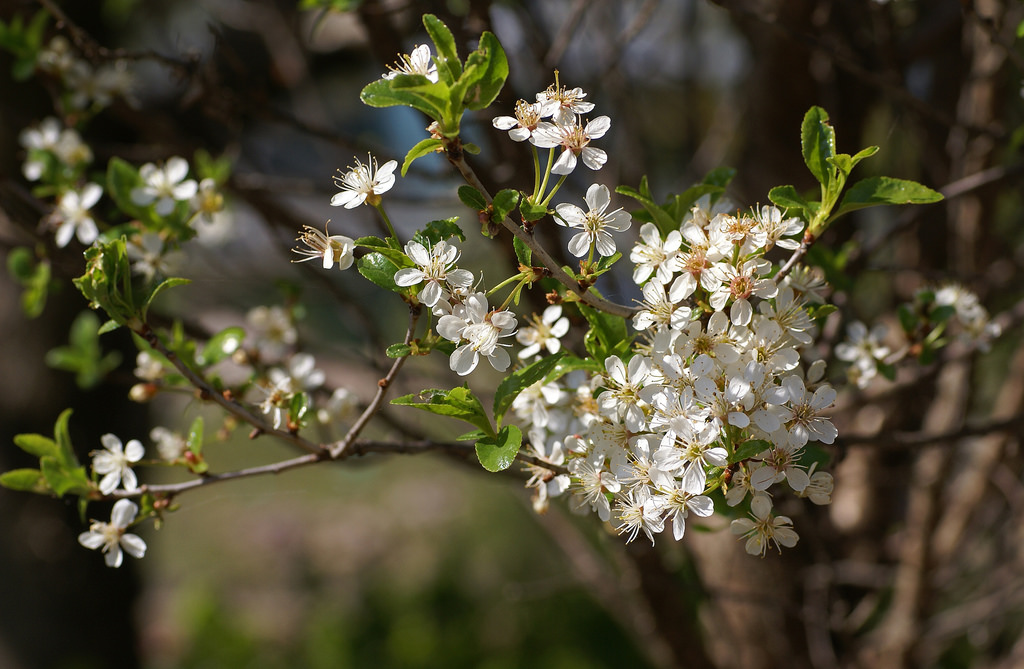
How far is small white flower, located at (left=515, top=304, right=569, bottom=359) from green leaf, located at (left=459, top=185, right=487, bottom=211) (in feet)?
0.49

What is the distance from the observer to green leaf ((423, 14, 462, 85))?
0.56 m

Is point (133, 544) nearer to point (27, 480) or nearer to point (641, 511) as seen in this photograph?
point (27, 480)

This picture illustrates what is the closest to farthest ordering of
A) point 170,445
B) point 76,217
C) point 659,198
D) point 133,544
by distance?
point 133,544 → point 170,445 → point 76,217 → point 659,198

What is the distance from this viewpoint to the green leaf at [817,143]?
670mm

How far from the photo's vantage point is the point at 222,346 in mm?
905

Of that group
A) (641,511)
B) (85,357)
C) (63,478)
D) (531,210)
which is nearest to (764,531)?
(641,511)

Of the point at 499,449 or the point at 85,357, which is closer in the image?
the point at 499,449

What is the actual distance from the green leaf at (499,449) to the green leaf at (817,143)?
0.34 m

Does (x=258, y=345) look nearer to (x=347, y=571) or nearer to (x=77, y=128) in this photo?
(x=77, y=128)

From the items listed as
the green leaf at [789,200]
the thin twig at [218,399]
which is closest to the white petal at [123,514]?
the thin twig at [218,399]

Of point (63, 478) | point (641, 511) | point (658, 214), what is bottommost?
point (63, 478)

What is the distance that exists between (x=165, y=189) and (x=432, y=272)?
0.52m

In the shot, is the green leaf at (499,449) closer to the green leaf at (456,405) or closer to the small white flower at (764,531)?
the green leaf at (456,405)

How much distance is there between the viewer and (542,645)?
10.9ft
